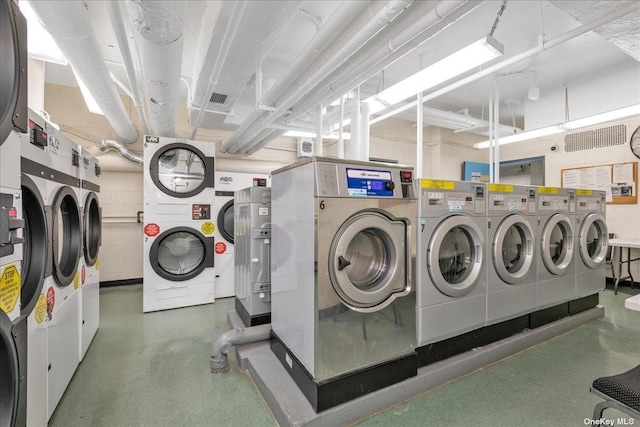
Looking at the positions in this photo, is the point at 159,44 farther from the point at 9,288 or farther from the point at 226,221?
the point at 226,221

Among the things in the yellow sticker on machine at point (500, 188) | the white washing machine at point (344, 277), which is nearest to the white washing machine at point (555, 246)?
the yellow sticker on machine at point (500, 188)

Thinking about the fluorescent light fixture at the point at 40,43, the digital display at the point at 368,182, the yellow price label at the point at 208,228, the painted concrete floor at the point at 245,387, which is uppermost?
the fluorescent light fixture at the point at 40,43

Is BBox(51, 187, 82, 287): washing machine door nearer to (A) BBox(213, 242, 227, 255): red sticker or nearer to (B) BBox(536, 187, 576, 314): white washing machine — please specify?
(A) BBox(213, 242, 227, 255): red sticker

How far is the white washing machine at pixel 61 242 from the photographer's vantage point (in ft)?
5.04

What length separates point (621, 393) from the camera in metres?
1.28

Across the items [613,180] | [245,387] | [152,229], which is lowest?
[245,387]

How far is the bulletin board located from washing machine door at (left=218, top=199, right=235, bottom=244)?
18.6ft

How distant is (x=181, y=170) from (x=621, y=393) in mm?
4385

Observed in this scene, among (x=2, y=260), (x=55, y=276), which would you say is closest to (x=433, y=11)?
(x=2, y=260)

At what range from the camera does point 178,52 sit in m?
1.98

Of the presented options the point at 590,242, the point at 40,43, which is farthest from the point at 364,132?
the point at 590,242

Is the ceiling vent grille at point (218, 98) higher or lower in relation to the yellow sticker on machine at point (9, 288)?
higher

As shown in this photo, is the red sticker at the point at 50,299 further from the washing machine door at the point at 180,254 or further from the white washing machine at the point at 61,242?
the washing machine door at the point at 180,254

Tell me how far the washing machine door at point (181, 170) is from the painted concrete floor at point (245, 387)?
176cm
